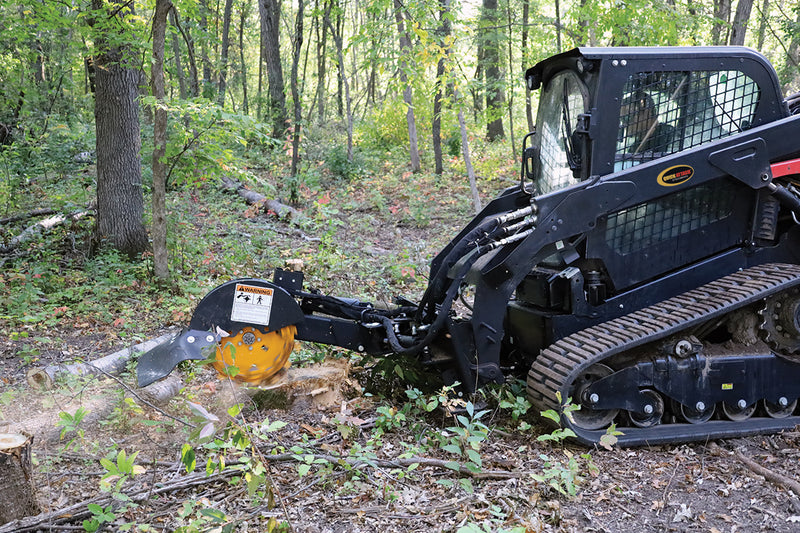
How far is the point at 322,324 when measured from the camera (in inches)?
179

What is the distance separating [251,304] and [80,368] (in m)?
1.85

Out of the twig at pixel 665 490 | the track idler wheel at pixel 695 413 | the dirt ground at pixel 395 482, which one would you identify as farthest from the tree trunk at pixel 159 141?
the twig at pixel 665 490

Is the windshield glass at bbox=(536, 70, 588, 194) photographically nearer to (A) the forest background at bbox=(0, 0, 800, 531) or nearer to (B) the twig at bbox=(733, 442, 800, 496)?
(A) the forest background at bbox=(0, 0, 800, 531)

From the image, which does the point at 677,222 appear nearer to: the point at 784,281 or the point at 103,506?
the point at 784,281

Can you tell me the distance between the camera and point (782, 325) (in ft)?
15.1

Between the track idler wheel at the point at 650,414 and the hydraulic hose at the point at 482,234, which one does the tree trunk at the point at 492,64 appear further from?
the track idler wheel at the point at 650,414

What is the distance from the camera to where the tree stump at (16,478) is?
2936mm

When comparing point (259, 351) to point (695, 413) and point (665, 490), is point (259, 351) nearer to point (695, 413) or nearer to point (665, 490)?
point (665, 490)

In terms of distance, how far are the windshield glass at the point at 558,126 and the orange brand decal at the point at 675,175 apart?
1.91ft

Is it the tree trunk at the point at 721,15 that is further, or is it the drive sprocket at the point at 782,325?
the tree trunk at the point at 721,15

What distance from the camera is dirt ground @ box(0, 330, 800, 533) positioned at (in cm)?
319

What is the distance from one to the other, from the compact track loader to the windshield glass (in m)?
0.02

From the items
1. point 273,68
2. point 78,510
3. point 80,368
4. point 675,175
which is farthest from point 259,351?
point 273,68

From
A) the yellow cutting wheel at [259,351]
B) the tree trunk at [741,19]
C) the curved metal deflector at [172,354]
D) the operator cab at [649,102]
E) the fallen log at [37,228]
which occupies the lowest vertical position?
the fallen log at [37,228]
